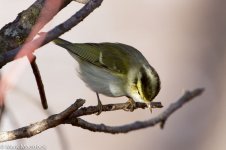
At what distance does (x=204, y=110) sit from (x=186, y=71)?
0.25 metres

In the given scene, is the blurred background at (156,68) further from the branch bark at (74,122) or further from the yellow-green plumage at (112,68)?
the branch bark at (74,122)

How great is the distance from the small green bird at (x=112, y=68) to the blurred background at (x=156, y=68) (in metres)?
0.18

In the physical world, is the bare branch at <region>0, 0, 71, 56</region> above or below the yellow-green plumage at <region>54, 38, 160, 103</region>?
above

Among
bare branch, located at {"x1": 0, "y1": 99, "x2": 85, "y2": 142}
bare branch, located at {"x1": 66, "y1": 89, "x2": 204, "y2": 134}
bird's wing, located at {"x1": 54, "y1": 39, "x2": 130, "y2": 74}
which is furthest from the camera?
bird's wing, located at {"x1": 54, "y1": 39, "x2": 130, "y2": 74}

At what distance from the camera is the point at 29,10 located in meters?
1.07

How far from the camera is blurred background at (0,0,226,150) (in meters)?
2.64

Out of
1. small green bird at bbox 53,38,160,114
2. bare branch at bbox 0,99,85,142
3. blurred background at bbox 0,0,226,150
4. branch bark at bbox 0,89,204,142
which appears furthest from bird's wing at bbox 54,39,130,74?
bare branch at bbox 0,99,85,142

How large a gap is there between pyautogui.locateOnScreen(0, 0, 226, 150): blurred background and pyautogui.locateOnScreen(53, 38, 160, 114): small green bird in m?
0.18

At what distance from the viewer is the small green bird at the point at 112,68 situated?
2.00 meters

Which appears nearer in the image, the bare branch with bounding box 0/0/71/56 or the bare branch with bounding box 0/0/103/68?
the bare branch with bounding box 0/0/103/68

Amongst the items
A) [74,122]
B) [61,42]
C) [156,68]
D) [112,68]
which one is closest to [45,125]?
[74,122]

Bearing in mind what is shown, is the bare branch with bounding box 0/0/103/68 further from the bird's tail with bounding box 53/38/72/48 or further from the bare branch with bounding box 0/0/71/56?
the bird's tail with bounding box 53/38/72/48

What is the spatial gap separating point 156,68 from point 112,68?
942 mm

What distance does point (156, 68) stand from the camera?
3.14 metres
